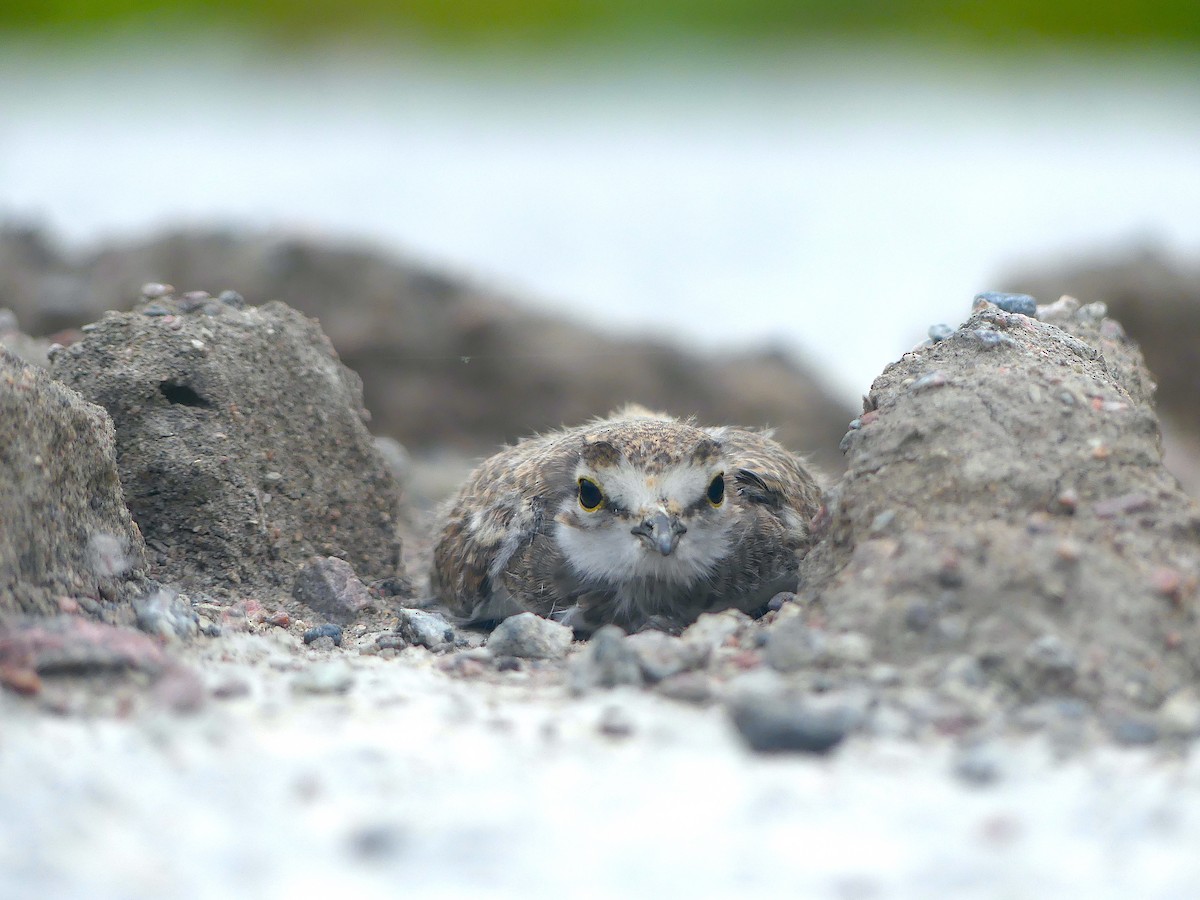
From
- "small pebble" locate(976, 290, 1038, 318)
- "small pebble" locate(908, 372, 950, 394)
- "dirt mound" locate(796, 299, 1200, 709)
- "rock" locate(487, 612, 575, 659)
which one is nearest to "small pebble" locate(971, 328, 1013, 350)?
"dirt mound" locate(796, 299, 1200, 709)

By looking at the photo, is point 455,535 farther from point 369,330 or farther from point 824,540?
point 369,330

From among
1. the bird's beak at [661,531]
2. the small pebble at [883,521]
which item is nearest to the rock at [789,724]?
the small pebble at [883,521]

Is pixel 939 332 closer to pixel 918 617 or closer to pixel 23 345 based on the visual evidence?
pixel 918 617

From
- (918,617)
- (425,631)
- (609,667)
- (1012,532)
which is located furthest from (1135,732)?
(425,631)

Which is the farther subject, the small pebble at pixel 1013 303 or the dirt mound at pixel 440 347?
the dirt mound at pixel 440 347

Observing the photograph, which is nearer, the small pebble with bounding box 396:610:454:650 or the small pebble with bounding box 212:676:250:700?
the small pebble with bounding box 212:676:250:700

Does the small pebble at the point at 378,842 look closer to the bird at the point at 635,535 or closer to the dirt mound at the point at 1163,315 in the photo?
the bird at the point at 635,535

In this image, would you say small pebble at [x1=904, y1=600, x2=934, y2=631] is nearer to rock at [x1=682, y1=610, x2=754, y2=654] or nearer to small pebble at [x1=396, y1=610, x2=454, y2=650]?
rock at [x1=682, y1=610, x2=754, y2=654]
